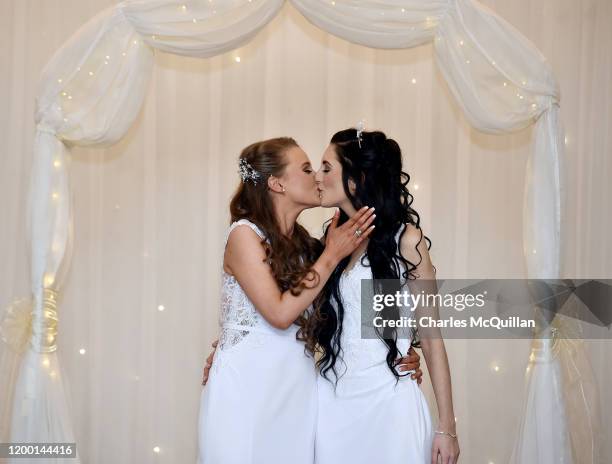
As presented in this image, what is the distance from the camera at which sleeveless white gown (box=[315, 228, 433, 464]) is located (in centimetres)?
224

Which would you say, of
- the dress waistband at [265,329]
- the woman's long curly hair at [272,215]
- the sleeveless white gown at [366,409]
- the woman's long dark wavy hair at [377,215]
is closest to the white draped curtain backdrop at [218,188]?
the woman's long curly hair at [272,215]

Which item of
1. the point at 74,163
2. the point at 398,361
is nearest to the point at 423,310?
the point at 398,361

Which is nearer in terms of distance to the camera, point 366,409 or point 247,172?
point 366,409

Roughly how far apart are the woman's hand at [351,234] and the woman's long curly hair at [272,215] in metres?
0.15

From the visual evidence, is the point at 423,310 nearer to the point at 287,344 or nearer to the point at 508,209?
the point at 287,344

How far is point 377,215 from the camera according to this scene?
2.42 metres

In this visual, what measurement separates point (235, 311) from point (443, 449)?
81 centimetres

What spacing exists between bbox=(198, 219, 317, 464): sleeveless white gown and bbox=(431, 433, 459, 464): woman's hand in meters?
0.41

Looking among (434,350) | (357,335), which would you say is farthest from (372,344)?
(434,350)

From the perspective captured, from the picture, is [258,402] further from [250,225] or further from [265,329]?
[250,225]

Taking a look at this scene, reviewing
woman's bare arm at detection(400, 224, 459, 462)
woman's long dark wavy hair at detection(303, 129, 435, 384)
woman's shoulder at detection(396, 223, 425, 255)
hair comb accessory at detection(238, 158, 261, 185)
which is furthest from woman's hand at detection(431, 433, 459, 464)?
hair comb accessory at detection(238, 158, 261, 185)

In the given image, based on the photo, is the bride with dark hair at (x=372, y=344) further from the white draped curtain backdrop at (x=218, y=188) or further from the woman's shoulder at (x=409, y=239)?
the white draped curtain backdrop at (x=218, y=188)

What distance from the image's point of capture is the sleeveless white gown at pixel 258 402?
2.38 meters

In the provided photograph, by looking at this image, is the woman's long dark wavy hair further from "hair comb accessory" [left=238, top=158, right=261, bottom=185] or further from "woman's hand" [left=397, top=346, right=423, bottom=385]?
"hair comb accessory" [left=238, top=158, right=261, bottom=185]
